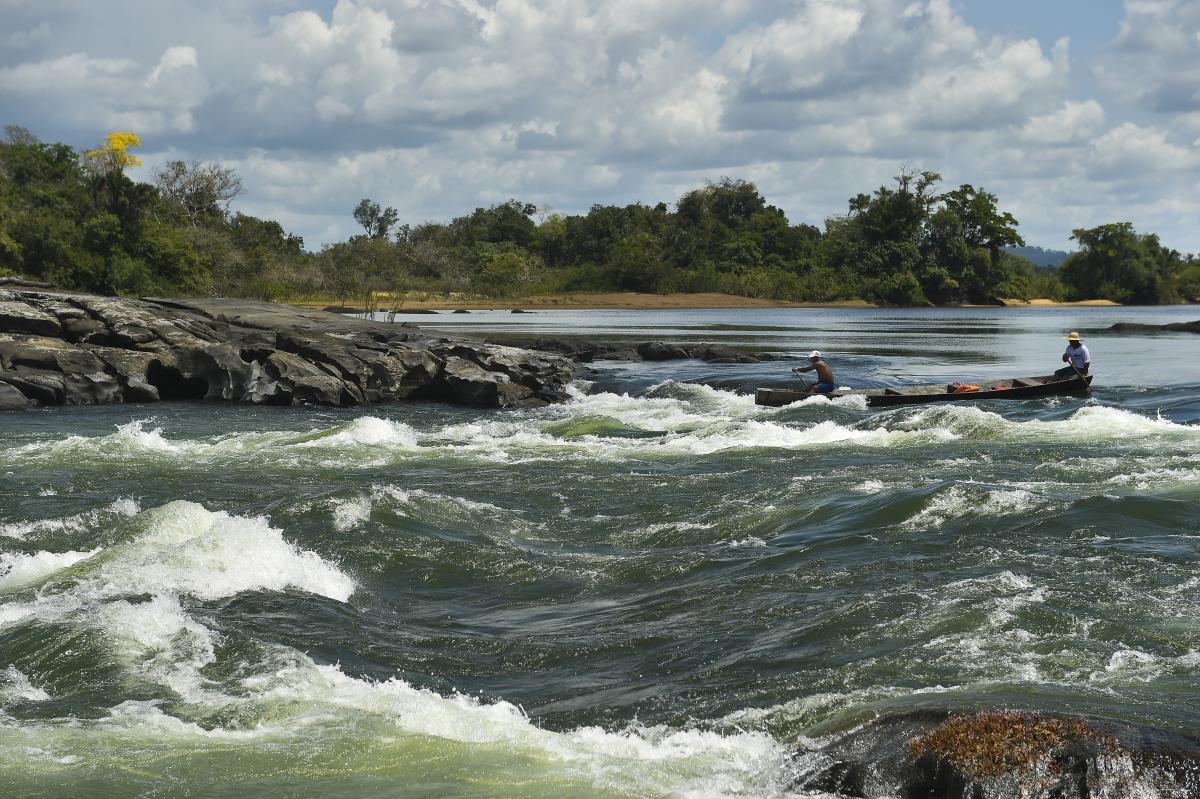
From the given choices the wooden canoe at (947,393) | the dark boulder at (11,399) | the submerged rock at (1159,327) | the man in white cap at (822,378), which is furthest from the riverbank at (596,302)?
the wooden canoe at (947,393)

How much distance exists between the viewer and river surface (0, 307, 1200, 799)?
6957 mm

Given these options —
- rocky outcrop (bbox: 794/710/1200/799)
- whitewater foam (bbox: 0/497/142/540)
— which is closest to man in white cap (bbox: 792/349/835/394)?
whitewater foam (bbox: 0/497/142/540)

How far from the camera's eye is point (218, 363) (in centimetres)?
2756

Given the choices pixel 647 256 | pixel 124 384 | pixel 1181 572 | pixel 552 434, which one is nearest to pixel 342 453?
pixel 552 434

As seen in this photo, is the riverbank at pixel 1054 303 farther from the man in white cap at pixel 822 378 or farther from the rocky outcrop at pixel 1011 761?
the rocky outcrop at pixel 1011 761

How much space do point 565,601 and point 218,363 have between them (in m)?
19.3

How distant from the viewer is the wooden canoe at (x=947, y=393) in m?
24.8

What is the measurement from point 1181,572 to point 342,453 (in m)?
12.6

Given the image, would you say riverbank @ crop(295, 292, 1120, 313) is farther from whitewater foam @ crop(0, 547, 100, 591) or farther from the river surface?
whitewater foam @ crop(0, 547, 100, 591)

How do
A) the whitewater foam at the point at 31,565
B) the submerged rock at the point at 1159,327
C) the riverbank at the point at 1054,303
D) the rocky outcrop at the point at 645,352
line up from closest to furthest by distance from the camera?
1. the whitewater foam at the point at 31,565
2. the rocky outcrop at the point at 645,352
3. the submerged rock at the point at 1159,327
4. the riverbank at the point at 1054,303

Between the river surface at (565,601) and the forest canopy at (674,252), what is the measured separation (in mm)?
50041

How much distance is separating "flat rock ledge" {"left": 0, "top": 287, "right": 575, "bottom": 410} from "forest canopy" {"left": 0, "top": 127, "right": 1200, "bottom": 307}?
33.8 metres

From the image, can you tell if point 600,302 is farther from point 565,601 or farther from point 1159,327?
point 565,601

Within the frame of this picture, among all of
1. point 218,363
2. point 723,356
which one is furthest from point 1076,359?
point 218,363
